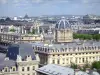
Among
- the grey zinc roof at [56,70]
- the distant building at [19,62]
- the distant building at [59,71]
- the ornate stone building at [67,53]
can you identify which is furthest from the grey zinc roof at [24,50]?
the ornate stone building at [67,53]

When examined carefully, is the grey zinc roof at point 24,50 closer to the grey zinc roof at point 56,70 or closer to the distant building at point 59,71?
the distant building at point 59,71

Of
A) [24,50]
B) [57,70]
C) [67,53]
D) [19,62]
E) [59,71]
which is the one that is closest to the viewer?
[59,71]

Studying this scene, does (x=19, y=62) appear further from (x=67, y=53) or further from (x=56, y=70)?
(x=67, y=53)

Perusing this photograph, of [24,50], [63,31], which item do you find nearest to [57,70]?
[24,50]

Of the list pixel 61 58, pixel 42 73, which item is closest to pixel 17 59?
pixel 42 73

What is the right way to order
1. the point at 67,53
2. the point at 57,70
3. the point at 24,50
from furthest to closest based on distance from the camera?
1. the point at 67,53
2. the point at 24,50
3. the point at 57,70

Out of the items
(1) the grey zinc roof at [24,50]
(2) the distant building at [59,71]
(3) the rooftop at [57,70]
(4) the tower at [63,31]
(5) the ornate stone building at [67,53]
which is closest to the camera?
(2) the distant building at [59,71]

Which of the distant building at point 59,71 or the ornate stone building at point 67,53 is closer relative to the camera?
the distant building at point 59,71

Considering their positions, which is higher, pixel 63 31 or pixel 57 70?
pixel 63 31

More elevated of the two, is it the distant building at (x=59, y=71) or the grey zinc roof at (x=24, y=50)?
the grey zinc roof at (x=24, y=50)
